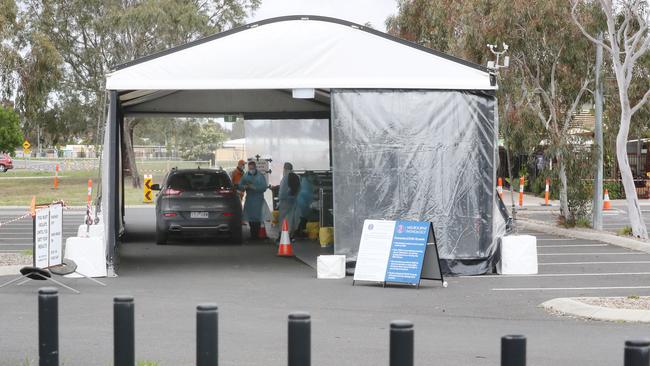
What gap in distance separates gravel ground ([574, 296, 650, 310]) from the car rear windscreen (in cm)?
1014

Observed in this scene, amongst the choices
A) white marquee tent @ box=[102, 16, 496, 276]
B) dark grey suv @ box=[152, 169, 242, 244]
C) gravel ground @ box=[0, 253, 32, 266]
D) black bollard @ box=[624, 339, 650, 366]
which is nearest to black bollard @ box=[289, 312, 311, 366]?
black bollard @ box=[624, 339, 650, 366]

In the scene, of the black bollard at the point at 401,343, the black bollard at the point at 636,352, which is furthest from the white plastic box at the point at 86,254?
the black bollard at the point at 636,352

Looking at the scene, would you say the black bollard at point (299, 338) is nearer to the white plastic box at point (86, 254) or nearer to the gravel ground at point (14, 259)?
the white plastic box at point (86, 254)

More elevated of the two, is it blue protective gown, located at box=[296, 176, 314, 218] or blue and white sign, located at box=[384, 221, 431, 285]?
blue protective gown, located at box=[296, 176, 314, 218]

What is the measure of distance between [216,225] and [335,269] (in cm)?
565

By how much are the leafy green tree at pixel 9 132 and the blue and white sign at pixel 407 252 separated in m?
85.6

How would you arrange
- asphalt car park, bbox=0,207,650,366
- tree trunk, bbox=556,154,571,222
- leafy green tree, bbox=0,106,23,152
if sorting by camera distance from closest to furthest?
asphalt car park, bbox=0,207,650,366 → tree trunk, bbox=556,154,571,222 → leafy green tree, bbox=0,106,23,152

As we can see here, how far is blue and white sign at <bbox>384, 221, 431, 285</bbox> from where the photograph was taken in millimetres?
14773

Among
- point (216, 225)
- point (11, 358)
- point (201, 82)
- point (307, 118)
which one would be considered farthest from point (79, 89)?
point (11, 358)

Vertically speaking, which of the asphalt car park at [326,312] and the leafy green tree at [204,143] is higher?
the leafy green tree at [204,143]

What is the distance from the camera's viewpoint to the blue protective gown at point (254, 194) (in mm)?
22281

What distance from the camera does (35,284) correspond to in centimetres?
1504

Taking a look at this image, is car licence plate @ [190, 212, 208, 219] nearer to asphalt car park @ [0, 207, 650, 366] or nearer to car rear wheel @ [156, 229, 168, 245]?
car rear wheel @ [156, 229, 168, 245]

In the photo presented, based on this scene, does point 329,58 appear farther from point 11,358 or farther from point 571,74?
point 571,74
